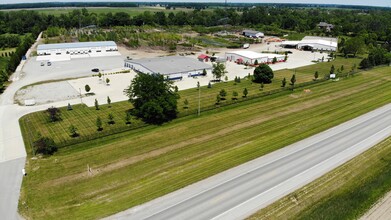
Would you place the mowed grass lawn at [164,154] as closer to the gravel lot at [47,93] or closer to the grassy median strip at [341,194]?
the grassy median strip at [341,194]

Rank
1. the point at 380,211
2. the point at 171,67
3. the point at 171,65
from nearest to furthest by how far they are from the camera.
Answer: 1. the point at 380,211
2. the point at 171,67
3. the point at 171,65

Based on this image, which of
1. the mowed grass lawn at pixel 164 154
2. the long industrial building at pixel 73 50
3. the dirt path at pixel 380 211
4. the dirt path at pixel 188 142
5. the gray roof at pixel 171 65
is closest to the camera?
the dirt path at pixel 380 211

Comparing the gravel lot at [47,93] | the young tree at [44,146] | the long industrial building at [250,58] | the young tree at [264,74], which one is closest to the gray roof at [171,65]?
the young tree at [264,74]

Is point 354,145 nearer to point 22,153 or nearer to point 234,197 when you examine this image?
point 234,197

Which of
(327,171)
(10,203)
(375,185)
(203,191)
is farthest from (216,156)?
(10,203)

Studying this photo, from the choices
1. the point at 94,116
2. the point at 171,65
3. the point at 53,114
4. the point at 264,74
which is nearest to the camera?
the point at 53,114

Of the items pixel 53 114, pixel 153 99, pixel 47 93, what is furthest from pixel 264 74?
pixel 47 93

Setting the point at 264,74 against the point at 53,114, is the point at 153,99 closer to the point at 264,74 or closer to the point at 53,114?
the point at 53,114
